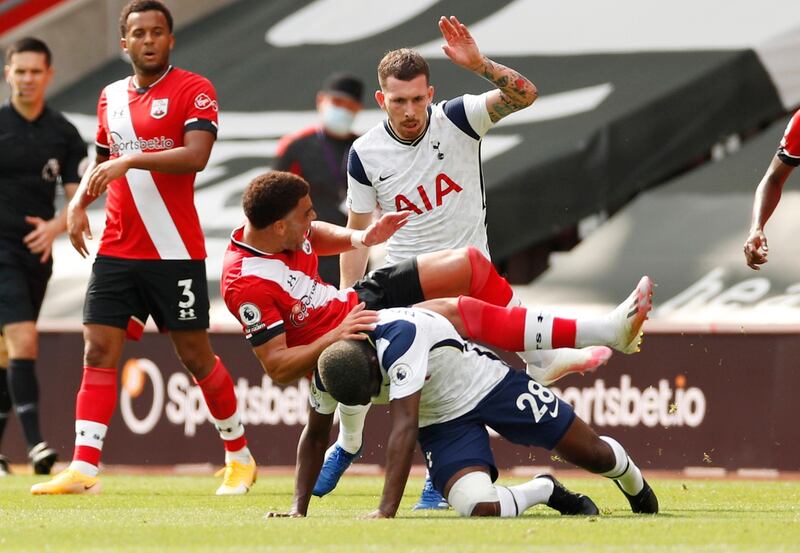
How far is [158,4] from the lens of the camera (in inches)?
312

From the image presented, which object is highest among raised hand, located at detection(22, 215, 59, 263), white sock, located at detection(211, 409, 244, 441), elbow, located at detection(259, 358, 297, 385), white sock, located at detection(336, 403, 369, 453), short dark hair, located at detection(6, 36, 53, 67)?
short dark hair, located at detection(6, 36, 53, 67)

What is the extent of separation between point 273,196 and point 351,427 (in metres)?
1.32

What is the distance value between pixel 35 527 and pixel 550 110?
8.14 m

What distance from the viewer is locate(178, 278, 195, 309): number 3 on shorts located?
8.06 metres

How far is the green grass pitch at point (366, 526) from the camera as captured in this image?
17.3 ft

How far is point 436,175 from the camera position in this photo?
736 centimetres

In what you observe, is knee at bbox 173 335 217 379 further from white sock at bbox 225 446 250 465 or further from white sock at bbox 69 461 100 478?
white sock at bbox 69 461 100 478

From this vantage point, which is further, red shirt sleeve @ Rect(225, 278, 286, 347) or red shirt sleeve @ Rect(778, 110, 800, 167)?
red shirt sleeve @ Rect(778, 110, 800, 167)

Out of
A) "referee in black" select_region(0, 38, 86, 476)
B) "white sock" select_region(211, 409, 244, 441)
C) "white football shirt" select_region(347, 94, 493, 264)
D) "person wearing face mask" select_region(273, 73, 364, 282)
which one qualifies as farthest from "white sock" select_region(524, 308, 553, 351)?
"referee in black" select_region(0, 38, 86, 476)

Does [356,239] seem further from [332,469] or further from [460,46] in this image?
[332,469]

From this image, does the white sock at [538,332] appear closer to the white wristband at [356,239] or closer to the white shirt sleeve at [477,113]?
the white wristband at [356,239]

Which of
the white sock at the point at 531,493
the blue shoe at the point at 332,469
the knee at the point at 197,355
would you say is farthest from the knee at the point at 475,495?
the knee at the point at 197,355

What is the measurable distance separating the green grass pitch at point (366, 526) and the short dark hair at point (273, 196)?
3.90 feet

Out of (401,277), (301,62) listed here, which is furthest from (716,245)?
(401,277)
